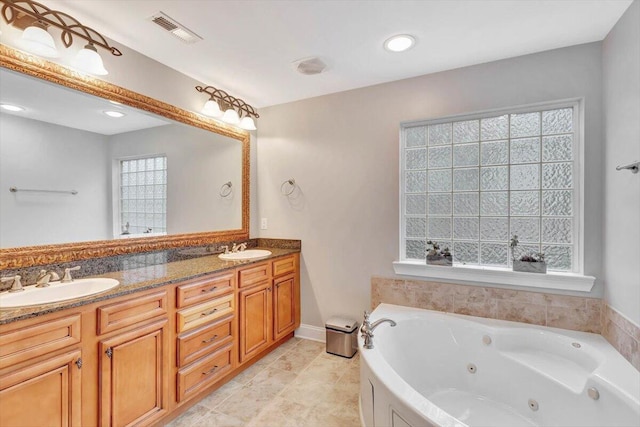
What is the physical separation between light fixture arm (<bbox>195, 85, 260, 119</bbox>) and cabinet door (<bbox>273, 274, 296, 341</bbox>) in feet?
5.55

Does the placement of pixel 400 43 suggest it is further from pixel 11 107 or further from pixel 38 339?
pixel 38 339

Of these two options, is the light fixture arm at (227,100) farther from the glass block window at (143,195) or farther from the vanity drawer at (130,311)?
the vanity drawer at (130,311)

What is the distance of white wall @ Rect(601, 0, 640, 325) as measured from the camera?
157 cm

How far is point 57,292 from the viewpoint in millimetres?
1569

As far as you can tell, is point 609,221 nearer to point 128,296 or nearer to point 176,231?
point 128,296

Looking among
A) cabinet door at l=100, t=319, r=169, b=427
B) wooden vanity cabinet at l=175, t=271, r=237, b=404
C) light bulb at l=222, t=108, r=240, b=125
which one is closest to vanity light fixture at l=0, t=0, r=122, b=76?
light bulb at l=222, t=108, r=240, b=125

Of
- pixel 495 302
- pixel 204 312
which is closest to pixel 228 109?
pixel 204 312

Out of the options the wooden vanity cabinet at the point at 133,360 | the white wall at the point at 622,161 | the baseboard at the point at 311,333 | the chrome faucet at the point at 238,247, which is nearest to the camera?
the wooden vanity cabinet at the point at 133,360

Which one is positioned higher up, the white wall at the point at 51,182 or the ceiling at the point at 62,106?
the ceiling at the point at 62,106

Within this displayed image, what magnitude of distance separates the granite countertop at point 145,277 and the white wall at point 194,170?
382mm

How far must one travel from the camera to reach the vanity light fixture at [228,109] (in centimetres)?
253

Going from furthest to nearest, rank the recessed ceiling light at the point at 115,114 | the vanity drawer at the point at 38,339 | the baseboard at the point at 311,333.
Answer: the baseboard at the point at 311,333 → the recessed ceiling light at the point at 115,114 → the vanity drawer at the point at 38,339

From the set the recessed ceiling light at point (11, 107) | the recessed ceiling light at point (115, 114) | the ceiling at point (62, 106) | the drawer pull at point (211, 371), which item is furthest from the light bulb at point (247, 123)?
the drawer pull at point (211, 371)

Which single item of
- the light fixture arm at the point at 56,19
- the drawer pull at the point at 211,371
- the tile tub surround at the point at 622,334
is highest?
the light fixture arm at the point at 56,19
